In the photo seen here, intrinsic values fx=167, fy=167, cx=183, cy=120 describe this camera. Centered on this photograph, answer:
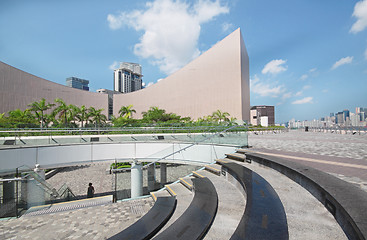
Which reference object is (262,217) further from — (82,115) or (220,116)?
(82,115)

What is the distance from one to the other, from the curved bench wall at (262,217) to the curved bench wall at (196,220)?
A: 46 centimetres

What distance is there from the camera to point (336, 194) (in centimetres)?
204

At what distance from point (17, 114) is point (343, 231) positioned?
122 feet

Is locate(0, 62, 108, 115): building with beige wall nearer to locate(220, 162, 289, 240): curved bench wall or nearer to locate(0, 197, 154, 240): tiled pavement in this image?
locate(0, 197, 154, 240): tiled pavement

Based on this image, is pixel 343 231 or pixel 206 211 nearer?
pixel 343 231

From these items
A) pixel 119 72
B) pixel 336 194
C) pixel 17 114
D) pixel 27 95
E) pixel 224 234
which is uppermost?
pixel 119 72

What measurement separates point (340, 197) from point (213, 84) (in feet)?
109

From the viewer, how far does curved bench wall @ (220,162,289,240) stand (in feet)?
5.52

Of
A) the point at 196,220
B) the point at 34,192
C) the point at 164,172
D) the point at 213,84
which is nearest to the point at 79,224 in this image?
the point at 196,220

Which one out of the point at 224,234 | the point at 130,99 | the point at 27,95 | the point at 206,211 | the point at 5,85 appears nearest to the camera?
the point at 224,234

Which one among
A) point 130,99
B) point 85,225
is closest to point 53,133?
point 85,225

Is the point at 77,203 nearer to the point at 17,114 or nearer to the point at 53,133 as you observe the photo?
the point at 53,133

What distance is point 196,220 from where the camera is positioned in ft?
7.36

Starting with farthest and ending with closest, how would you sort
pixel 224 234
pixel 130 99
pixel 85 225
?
1. pixel 130 99
2. pixel 85 225
3. pixel 224 234
